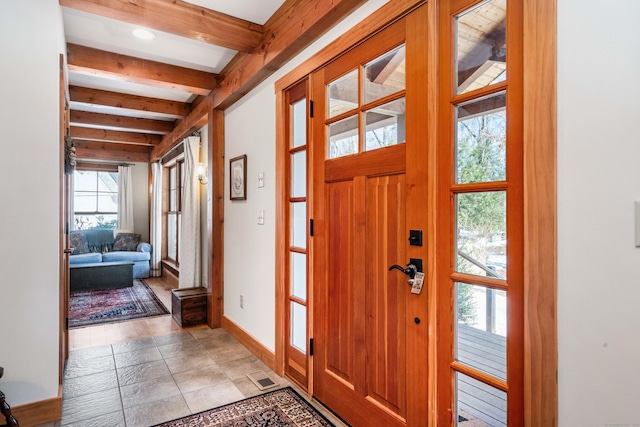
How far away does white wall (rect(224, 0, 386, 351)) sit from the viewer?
2881mm

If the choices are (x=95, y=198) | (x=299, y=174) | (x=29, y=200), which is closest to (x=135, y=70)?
(x=29, y=200)

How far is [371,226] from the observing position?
187cm

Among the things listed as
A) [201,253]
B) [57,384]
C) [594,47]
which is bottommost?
[57,384]

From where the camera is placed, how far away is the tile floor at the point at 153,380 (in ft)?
7.25

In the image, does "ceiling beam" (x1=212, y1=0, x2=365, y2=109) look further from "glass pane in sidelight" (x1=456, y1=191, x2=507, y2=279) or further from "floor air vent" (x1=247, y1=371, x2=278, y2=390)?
"floor air vent" (x1=247, y1=371, x2=278, y2=390)

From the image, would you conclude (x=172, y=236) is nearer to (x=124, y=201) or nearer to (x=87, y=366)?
(x=124, y=201)

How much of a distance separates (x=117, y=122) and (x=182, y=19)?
3742mm

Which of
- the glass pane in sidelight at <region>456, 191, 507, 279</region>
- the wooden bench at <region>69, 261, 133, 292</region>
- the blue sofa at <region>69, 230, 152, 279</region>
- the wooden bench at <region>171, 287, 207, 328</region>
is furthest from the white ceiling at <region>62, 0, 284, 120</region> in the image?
the blue sofa at <region>69, 230, 152, 279</region>

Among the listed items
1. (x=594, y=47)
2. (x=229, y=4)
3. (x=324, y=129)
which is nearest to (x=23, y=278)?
(x=324, y=129)

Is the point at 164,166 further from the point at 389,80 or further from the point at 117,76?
the point at 389,80

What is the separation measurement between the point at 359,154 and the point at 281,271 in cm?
118

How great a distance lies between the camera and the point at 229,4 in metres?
2.51

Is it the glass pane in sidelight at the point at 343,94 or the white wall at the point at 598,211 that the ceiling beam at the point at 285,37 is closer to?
the glass pane in sidelight at the point at 343,94

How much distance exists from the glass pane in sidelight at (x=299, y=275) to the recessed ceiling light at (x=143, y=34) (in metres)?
2.21
